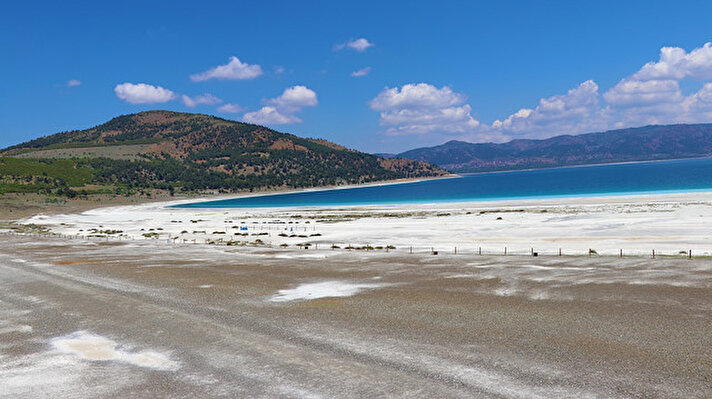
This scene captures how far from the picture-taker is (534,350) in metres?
14.8

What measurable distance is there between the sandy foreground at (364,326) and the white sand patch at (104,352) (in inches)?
3.7

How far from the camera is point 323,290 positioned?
24891 millimetres

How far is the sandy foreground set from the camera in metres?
12.7

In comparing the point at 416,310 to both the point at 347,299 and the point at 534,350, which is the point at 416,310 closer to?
the point at 347,299

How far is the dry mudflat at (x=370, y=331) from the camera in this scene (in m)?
12.6

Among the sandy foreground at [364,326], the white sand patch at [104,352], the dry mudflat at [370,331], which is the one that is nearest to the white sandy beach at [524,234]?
the sandy foreground at [364,326]

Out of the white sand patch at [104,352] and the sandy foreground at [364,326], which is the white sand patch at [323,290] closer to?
the sandy foreground at [364,326]

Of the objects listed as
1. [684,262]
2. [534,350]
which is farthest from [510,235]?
[534,350]

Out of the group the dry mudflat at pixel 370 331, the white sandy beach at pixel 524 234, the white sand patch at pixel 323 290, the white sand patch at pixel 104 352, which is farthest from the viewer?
the white sandy beach at pixel 524 234

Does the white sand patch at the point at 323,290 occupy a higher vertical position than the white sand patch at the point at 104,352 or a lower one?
lower

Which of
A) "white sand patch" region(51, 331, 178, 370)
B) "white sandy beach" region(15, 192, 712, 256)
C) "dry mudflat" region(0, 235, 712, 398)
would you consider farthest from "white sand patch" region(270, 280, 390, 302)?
"white sandy beach" region(15, 192, 712, 256)

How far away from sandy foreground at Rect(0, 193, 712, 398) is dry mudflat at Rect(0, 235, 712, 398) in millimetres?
74

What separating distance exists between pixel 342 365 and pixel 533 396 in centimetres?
535

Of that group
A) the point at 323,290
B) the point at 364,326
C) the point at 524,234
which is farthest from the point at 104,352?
the point at 524,234
